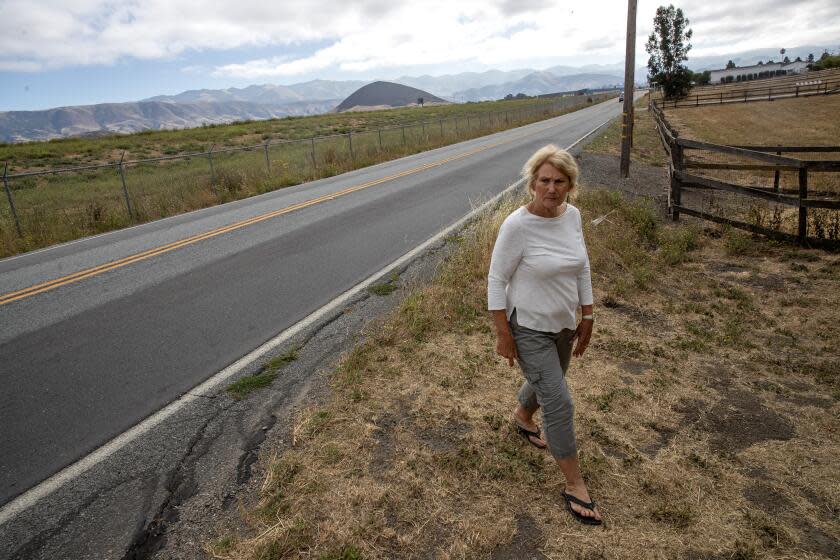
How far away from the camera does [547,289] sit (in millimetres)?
2859

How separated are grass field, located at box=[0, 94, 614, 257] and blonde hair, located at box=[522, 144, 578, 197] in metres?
11.4

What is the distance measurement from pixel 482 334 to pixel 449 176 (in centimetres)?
1095

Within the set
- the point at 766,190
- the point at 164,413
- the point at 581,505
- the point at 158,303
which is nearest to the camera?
the point at 581,505

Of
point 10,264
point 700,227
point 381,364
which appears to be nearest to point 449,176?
point 700,227

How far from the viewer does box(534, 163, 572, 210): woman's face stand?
2.71 metres

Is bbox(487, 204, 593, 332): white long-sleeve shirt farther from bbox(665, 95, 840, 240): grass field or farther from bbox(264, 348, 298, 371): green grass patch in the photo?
bbox(665, 95, 840, 240): grass field

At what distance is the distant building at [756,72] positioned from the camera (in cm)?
10870

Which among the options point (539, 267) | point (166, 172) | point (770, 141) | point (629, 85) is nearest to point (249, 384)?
point (539, 267)

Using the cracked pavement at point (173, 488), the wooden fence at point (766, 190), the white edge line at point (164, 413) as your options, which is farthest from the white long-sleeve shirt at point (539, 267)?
the wooden fence at point (766, 190)

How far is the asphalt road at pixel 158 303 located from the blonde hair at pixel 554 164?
10.8ft

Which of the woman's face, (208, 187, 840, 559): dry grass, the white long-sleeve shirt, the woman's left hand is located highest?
the woman's face

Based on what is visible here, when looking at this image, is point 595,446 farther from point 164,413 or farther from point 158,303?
Result: point 158,303

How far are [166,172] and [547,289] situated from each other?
27015mm

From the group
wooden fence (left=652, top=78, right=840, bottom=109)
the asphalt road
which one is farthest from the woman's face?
wooden fence (left=652, top=78, right=840, bottom=109)
